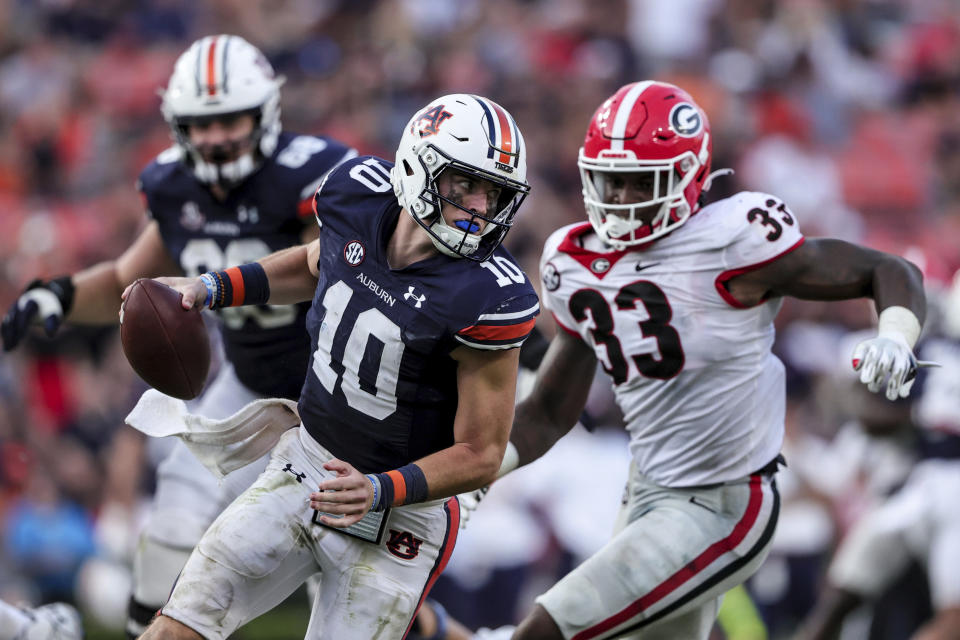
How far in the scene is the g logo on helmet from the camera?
412cm

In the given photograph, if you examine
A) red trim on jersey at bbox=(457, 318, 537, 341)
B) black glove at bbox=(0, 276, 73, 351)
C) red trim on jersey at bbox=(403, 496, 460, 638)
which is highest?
red trim on jersey at bbox=(457, 318, 537, 341)

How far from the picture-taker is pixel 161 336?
3660mm

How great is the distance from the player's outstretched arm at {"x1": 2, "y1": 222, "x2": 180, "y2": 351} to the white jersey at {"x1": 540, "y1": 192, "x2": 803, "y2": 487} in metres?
1.70

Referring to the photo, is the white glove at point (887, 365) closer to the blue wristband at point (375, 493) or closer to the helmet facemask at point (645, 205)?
the helmet facemask at point (645, 205)

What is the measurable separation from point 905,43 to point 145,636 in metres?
8.61

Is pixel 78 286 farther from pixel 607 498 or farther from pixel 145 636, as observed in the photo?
pixel 607 498

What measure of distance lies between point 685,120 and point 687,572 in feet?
4.47

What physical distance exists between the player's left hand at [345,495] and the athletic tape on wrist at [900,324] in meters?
1.47

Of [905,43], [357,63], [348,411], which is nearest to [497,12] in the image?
[357,63]

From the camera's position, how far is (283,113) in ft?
34.5

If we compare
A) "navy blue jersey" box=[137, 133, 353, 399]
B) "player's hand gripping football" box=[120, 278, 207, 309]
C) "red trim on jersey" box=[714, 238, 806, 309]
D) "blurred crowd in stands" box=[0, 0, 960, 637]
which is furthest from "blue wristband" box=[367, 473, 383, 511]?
"blurred crowd in stands" box=[0, 0, 960, 637]

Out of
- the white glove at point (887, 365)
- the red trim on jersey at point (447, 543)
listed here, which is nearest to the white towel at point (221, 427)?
the red trim on jersey at point (447, 543)

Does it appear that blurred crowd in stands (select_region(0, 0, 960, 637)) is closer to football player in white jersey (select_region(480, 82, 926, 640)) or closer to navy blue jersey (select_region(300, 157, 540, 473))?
football player in white jersey (select_region(480, 82, 926, 640))

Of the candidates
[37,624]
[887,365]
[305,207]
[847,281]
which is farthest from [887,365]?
[37,624]
